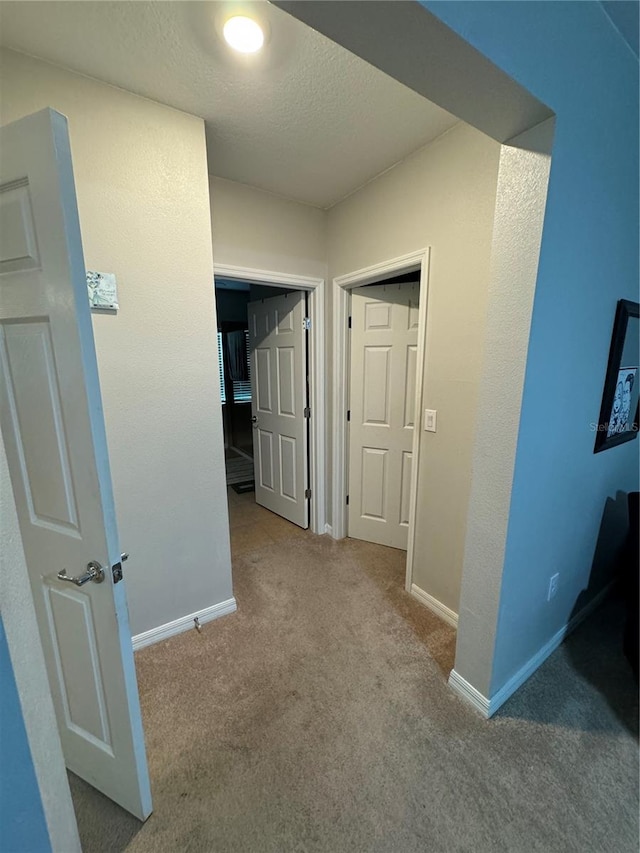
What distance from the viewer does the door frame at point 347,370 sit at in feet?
6.23

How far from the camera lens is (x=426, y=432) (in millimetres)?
1961

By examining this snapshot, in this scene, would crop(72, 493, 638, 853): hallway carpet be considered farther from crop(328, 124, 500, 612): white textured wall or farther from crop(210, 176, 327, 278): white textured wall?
crop(210, 176, 327, 278): white textured wall

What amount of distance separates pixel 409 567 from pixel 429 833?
3.93ft

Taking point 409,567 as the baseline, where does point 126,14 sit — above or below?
above

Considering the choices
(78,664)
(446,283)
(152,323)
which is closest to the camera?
(78,664)

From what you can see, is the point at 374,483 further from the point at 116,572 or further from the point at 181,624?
the point at 116,572

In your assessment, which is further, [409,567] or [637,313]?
[409,567]

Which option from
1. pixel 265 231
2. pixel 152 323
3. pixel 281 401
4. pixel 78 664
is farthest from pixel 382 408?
pixel 78 664

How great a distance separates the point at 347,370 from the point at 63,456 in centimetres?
201

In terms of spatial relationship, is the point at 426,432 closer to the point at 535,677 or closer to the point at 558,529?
the point at 558,529

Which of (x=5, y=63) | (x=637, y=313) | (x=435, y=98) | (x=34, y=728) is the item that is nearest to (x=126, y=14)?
(x=5, y=63)

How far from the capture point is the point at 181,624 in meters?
1.88

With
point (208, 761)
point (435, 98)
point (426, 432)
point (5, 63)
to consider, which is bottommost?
point (208, 761)

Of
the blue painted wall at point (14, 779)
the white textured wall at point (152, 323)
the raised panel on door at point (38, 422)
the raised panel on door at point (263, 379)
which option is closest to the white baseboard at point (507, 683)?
the white textured wall at point (152, 323)
